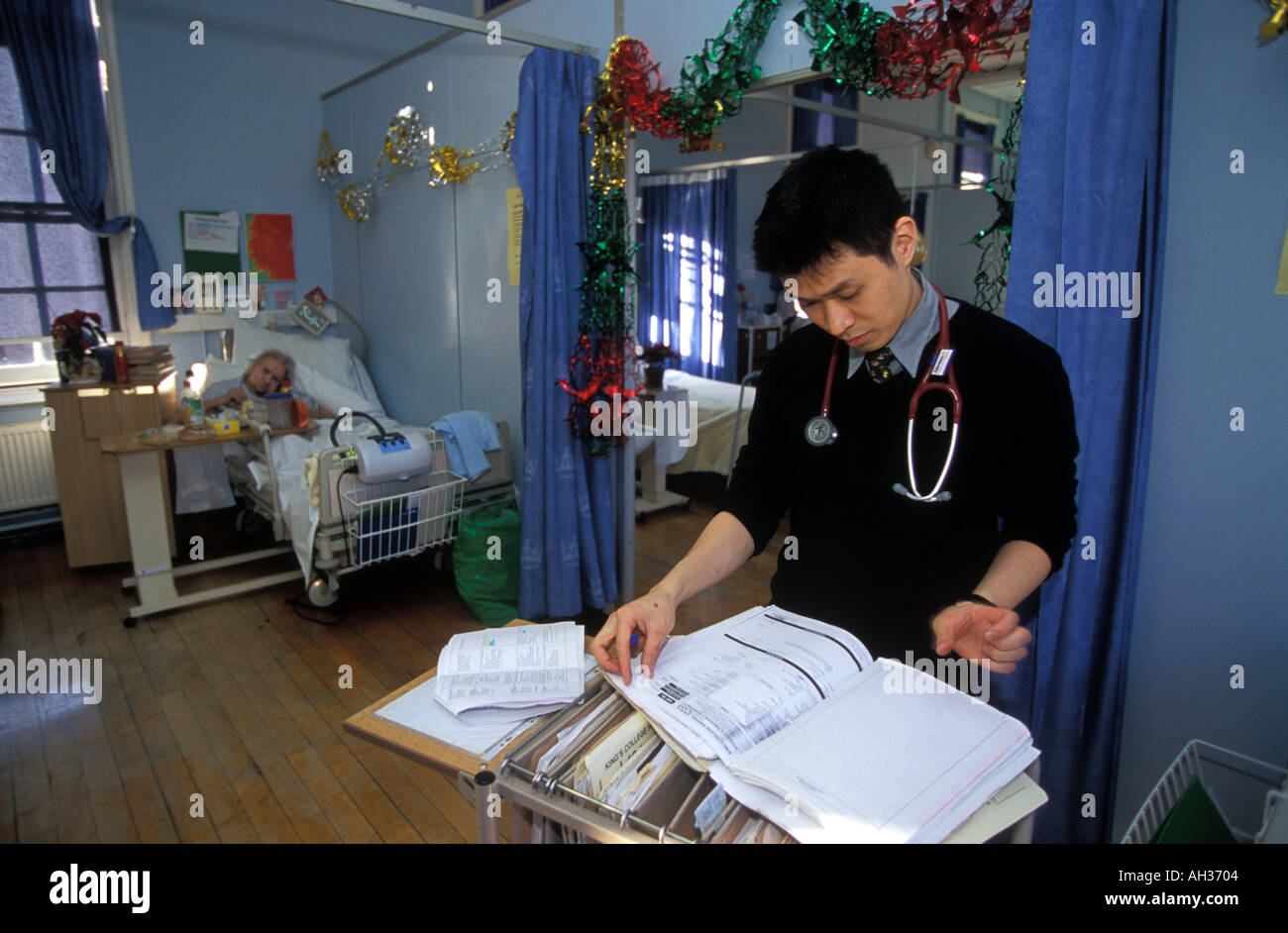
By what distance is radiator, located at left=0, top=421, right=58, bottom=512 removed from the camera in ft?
13.3

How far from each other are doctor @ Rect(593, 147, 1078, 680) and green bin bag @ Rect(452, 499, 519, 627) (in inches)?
80.3

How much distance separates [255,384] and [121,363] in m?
0.61

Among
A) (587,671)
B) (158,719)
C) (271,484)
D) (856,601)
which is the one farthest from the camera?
(271,484)

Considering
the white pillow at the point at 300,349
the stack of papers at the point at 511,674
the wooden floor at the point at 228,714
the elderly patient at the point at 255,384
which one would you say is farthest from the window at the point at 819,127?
the stack of papers at the point at 511,674

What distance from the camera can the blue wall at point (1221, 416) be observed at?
5.01 feet

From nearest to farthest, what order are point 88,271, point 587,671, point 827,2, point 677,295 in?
point 587,671 < point 827,2 < point 88,271 < point 677,295

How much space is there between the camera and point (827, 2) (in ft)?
6.82

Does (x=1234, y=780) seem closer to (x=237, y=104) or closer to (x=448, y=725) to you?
(x=448, y=725)

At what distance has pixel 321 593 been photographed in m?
3.32

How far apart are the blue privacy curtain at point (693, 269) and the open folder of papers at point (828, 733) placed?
5840 mm

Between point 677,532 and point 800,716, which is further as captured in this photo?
point 677,532
